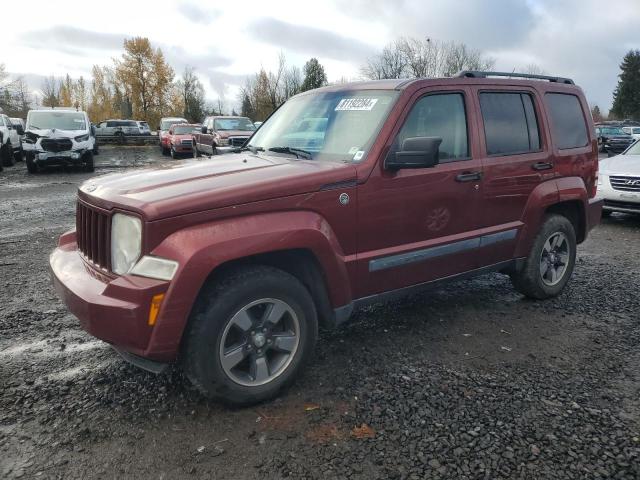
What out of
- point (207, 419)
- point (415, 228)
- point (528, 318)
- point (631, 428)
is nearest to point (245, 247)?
point (207, 419)

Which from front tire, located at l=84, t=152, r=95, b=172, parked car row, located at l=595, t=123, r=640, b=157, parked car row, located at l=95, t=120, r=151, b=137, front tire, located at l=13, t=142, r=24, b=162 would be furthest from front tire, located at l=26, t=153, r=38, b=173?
parked car row, located at l=595, t=123, r=640, b=157

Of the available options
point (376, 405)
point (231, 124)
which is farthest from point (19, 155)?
point (376, 405)

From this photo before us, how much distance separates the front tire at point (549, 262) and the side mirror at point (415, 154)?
1746 mm

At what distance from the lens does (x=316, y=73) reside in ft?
219

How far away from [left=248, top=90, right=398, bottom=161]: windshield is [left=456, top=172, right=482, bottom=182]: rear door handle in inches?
29.7

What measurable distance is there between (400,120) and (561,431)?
2133 mm

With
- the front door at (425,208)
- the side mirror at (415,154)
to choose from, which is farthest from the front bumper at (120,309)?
the side mirror at (415,154)

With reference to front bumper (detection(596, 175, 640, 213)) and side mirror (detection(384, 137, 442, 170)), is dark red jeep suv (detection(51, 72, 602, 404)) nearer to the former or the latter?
side mirror (detection(384, 137, 442, 170))

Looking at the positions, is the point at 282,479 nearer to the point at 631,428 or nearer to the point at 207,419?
the point at 207,419

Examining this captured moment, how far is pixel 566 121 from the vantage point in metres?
4.74

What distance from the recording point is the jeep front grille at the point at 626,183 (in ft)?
26.6

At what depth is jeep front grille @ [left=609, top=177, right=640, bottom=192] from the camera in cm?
810

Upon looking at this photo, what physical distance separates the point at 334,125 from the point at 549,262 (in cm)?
251

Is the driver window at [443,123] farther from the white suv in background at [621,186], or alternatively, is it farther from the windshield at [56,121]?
the windshield at [56,121]
